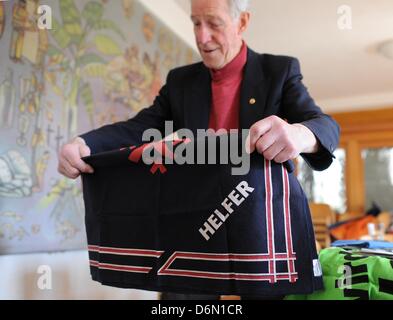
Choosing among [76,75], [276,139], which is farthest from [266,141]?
[76,75]

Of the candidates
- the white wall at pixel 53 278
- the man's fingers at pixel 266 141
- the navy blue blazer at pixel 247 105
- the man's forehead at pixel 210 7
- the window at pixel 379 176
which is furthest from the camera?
the window at pixel 379 176

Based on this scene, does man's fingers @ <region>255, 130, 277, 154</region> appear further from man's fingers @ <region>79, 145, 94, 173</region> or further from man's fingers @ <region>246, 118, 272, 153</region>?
man's fingers @ <region>79, 145, 94, 173</region>

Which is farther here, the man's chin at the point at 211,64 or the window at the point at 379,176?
the window at the point at 379,176

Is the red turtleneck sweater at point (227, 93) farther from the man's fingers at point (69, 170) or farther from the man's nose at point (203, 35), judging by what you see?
the man's fingers at point (69, 170)

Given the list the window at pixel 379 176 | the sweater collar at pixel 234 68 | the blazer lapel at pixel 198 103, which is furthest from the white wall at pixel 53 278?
the window at pixel 379 176

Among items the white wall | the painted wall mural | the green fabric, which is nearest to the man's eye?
the green fabric

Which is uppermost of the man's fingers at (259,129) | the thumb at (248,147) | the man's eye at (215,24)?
the man's eye at (215,24)

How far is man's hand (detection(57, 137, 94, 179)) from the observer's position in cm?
90

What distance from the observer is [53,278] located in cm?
167

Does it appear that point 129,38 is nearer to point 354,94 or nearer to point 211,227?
point 211,227

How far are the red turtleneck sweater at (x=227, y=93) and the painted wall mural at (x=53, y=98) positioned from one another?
88cm

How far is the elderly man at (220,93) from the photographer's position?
909 mm
